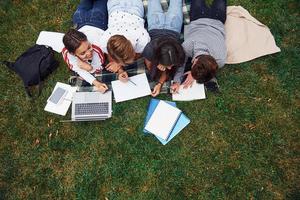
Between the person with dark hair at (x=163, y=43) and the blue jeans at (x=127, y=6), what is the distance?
0.55 feet

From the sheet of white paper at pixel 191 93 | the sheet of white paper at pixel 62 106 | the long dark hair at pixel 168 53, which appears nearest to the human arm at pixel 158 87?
the sheet of white paper at pixel 191 93

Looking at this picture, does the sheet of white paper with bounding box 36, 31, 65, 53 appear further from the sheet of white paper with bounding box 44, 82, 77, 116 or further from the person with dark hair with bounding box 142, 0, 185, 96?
the person with dark hair with bounding box 142, 0, 185, 96

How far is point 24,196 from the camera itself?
521cm

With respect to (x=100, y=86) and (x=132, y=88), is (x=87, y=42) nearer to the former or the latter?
(x=100, y=86)

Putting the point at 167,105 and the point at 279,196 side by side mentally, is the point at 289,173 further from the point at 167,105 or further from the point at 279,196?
the point at 167,105

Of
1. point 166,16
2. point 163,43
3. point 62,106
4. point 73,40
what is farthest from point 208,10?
point 62,106

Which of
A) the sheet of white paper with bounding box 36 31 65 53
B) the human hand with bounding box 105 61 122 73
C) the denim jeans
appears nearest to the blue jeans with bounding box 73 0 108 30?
the sheet of white paper with bounding box 36 31 65 53

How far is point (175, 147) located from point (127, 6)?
236 cm

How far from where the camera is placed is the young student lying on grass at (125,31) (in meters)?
5.21

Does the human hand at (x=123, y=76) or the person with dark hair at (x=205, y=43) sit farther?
the human hand at (x=123, y=76)

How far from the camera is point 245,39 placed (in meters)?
5.95

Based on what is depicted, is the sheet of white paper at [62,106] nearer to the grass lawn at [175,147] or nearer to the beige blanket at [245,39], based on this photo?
the grass lawn at [175,147]

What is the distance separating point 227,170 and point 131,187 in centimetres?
139

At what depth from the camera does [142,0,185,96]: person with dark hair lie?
15.9ft
